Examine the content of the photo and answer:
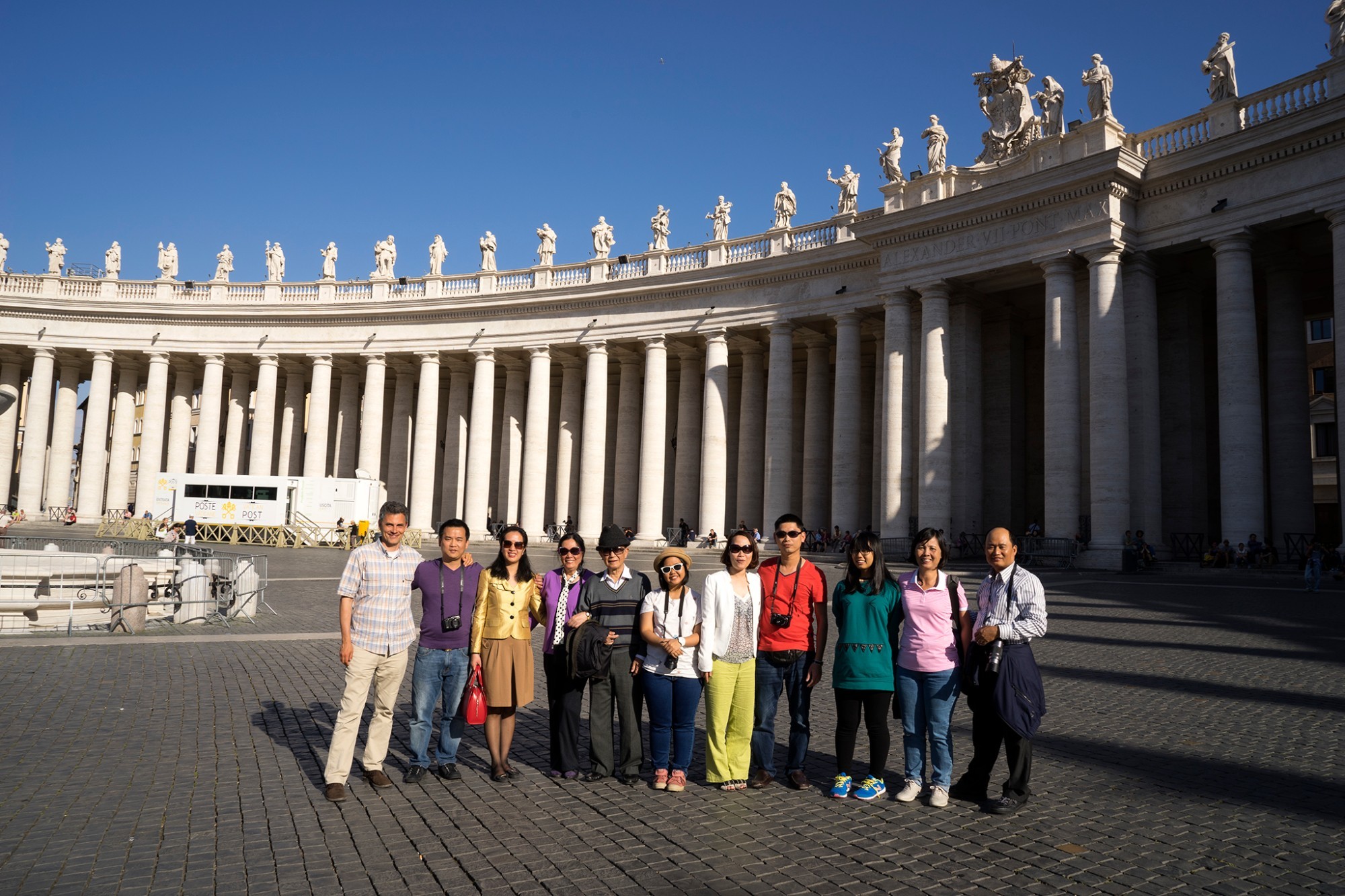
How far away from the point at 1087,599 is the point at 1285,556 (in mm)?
13811

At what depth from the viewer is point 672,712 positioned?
7.85 meters

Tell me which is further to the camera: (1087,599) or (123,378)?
(123,378)

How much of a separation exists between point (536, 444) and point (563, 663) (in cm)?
4359

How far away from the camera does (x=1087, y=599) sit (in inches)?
866

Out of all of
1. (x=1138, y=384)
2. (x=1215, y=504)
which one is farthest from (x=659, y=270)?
(x=1215, y=504)

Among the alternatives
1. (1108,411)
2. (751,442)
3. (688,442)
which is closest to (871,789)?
(1108,411)

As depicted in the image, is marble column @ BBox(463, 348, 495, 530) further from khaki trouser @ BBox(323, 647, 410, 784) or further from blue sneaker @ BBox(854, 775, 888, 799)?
blue sneaker @ BBox(854, 775, 888, 799)

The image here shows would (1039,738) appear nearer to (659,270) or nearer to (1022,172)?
(1022,172)

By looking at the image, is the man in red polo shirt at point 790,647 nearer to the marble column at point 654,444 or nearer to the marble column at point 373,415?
the marble column at point 654,444

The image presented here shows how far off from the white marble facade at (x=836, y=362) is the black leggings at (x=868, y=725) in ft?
84.6

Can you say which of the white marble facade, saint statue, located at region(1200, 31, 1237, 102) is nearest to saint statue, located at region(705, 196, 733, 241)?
the white marble facade

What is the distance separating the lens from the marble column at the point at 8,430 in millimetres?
56938

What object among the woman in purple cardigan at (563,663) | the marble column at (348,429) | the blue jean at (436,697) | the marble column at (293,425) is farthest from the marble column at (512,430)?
the woman in purple cardigan at (563,663)

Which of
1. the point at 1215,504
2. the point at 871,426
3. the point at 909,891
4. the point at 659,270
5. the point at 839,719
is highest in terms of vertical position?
the point at 659,270
